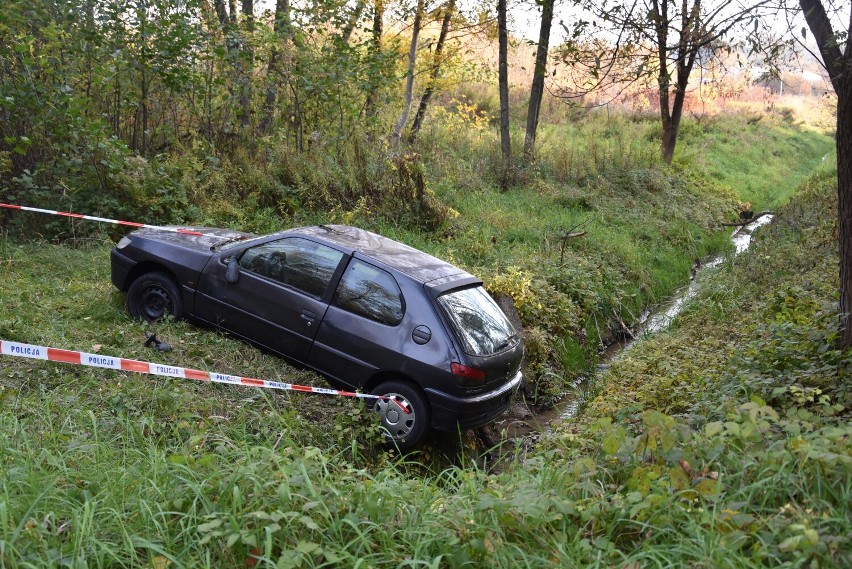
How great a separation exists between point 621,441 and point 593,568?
1005mm

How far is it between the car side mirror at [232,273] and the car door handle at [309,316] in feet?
2.80

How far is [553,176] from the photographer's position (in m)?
18.6

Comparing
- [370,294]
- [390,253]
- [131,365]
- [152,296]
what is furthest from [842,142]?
[152,296]

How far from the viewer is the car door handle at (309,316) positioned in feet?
20.9

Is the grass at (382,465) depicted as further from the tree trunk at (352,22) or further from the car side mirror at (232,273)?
Answer: the tree trunk at (352,22)

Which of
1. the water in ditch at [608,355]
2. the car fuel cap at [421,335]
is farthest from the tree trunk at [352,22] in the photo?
the car fuel cap at [421,335]

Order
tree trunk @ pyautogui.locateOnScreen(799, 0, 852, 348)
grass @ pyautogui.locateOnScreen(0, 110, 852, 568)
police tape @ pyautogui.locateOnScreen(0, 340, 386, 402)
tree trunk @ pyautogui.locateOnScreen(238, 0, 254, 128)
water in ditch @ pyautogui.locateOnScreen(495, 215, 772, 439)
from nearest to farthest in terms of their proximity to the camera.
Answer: grass @ pyautogui.locateOnScreen(0, 110, 852, 568) → police tape @ pyautogui.locateOnScreen(0, 340, 386, 402) → tree trunk @ pyautogui.locateOnScreen(799, 0, 852, 348) → water in ditch @ pyautogui.locateOnScreen(495, 215, 772, 439) → tree trunk @ pyautogui.locateOnScreen(238, 0, 254, 128)

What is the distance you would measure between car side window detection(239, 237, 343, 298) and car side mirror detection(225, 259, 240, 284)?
0.32ft

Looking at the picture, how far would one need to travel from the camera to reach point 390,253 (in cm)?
665

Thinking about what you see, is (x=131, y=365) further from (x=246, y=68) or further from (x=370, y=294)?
(x=246, y=68)

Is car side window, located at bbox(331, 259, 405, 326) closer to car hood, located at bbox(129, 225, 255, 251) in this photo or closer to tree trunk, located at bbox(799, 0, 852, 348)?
car hood, located at bbox(129, 225, 255, 251)

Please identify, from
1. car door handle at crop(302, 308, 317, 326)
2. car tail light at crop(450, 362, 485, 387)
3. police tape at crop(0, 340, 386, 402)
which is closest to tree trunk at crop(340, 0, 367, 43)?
car door handle at crop(302, 308, 317, 326)

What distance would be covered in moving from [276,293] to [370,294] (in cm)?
100

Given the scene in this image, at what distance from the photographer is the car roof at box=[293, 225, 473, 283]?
6340mm
